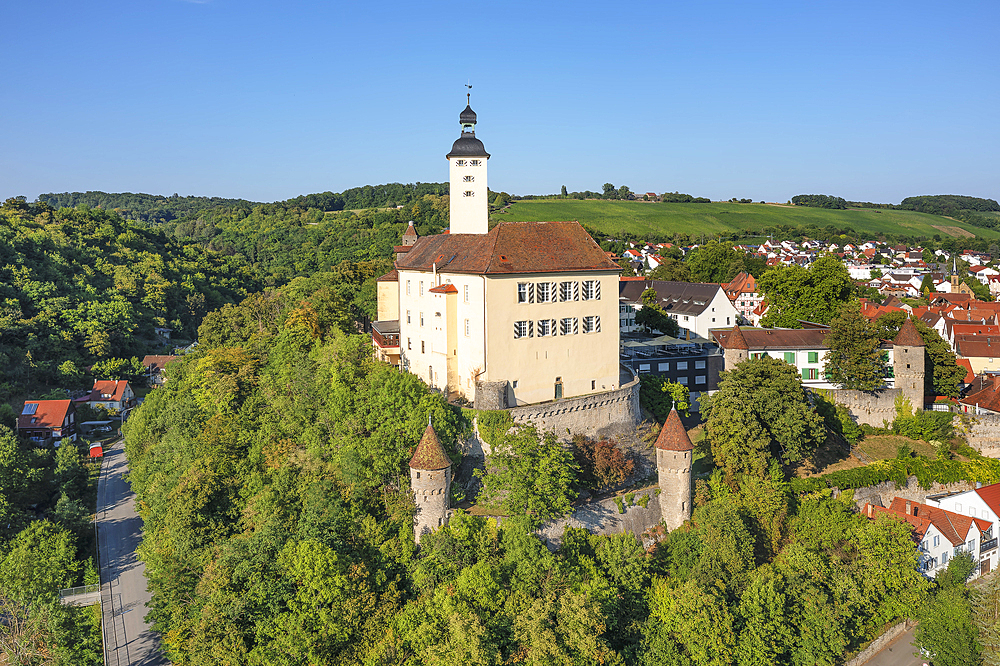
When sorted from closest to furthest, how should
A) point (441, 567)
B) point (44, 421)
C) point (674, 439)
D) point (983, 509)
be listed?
point (441, 567)
point (674, 439)
point (983, 509)
point (44, 421)

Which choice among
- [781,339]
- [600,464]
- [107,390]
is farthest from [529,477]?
[107,390]

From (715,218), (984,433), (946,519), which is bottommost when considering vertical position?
(946,519)

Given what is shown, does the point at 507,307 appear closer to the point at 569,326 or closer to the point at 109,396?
the point at 569,326

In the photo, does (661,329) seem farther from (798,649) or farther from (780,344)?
(798,649)

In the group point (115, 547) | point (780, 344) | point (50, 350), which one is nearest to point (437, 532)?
point (115, 547)

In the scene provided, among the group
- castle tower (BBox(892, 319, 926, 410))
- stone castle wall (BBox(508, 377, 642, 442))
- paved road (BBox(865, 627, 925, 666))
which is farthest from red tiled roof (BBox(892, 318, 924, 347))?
stone castle wall (BBox(508, 377, 642, 442))

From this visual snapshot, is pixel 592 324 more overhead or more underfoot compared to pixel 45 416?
more overhead

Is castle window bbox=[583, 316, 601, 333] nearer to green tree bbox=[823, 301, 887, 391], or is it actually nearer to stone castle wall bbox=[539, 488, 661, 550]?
stone castle wall bbox=[539, 488, 661, 550]
